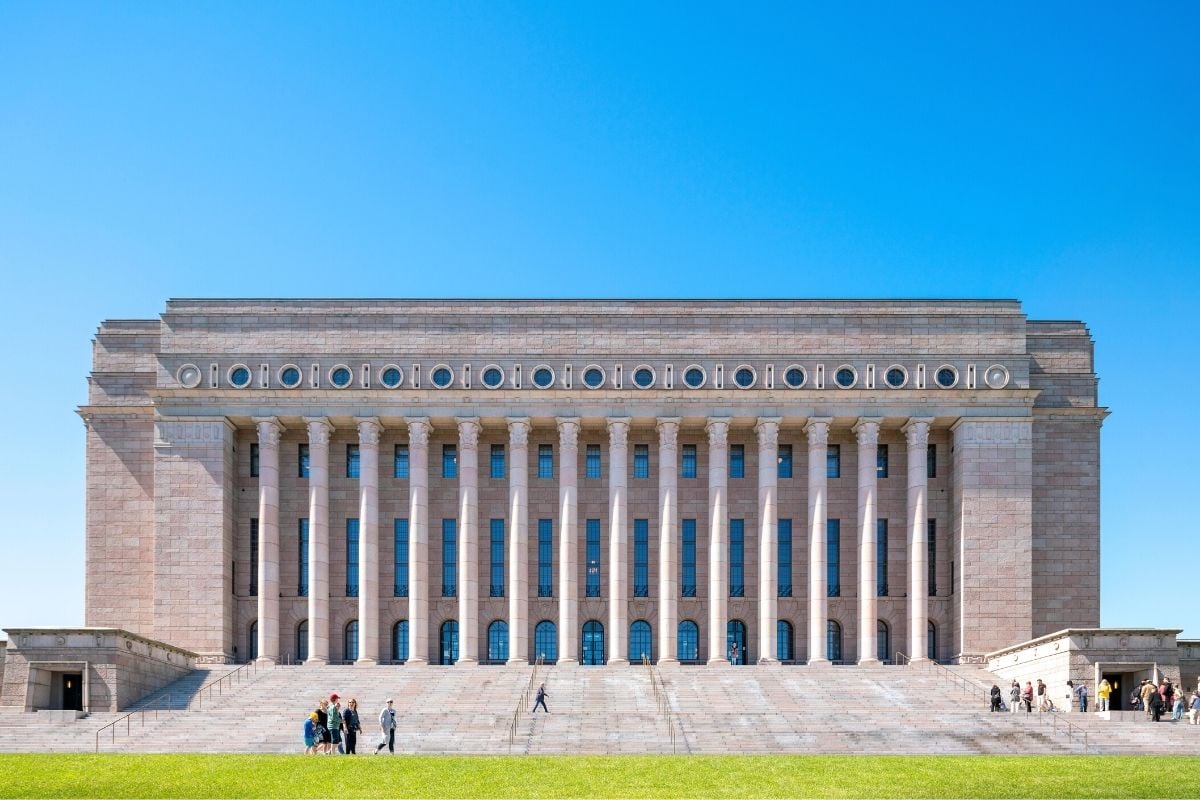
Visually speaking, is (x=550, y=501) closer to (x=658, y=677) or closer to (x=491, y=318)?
(x=491, y=318)

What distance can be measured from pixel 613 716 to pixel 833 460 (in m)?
28.7

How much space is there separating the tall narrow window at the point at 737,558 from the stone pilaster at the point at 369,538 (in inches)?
730

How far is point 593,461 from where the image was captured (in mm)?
83812

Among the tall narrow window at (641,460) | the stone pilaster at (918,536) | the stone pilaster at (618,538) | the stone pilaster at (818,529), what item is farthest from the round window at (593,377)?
the stone pilaster at (918,536)

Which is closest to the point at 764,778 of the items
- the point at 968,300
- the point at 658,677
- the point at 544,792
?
the point at 544,792

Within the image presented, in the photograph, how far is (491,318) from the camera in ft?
267

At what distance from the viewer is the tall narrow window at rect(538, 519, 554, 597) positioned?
8281cm

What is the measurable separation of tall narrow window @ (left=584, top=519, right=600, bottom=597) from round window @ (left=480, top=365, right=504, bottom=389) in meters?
9.13

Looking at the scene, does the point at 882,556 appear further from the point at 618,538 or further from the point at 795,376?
the point at 618,538

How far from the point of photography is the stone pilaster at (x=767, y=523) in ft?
261

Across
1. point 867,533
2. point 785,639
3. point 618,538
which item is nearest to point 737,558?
point 785,639

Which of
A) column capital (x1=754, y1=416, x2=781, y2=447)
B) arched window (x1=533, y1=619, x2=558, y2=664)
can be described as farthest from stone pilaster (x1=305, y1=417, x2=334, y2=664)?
column capital (x1=754, y1=416, x2=781, y2=447)

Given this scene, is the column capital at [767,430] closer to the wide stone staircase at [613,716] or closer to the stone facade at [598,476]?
the stone facade at [598,476]

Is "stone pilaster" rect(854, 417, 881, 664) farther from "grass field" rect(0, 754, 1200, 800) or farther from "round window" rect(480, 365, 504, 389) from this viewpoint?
"grass field" rect(0, 754, 1200, 800)
